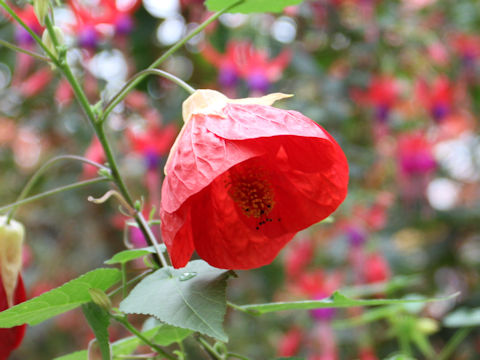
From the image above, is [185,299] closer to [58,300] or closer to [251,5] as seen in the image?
[58,300]

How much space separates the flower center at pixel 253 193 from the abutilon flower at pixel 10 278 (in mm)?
196

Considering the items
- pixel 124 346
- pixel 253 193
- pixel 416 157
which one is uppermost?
pixel 253 193

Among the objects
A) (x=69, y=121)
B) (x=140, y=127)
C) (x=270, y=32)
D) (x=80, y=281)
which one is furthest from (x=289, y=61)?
(x=80, y=281)

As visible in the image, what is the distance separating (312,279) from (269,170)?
0.91 metres

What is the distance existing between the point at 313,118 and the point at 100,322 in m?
0.97

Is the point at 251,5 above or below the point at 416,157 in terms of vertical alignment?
above

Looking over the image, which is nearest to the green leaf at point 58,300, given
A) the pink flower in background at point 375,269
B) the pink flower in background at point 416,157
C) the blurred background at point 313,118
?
the blurred background at point 313,118

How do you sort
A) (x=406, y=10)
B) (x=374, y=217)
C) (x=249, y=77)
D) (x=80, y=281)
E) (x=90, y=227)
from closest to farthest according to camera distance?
(x=80, y=281), (x=249, y=77), (x=374, y=217), (x=90, y=227), (x=406, y=10)

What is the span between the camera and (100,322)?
1.28 feet

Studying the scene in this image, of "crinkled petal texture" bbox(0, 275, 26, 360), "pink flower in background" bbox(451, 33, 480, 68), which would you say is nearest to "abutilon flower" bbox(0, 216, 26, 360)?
"crinkled petal texture" bbox(0, 275, 26, 360)

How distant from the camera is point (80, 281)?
375 mm

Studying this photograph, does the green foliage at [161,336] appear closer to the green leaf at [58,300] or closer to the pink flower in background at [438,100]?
the green leaf at [58,300]

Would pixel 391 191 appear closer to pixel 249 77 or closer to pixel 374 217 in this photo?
pixel 374 217

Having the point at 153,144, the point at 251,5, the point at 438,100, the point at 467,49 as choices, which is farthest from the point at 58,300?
the point at 467,49
